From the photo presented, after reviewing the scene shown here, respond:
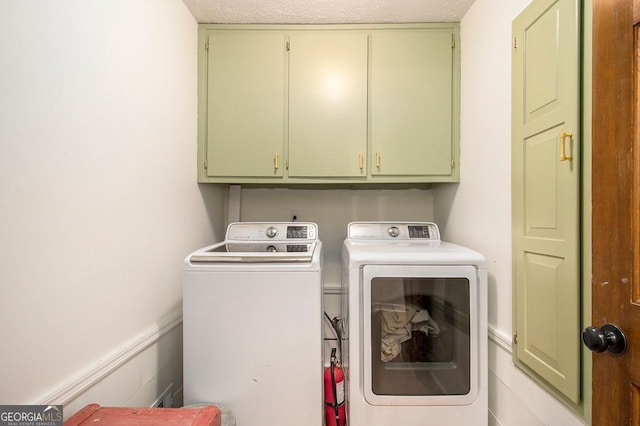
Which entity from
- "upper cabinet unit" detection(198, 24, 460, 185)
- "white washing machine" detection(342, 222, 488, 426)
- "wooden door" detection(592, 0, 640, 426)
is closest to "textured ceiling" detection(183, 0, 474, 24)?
"upper cabinet unit" detection(198, 24, 460, 185)

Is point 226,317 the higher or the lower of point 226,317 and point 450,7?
the lower

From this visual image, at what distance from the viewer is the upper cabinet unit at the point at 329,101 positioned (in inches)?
70.6

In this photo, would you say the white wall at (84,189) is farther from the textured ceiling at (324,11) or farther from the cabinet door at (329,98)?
the cabinet door at (329,98)

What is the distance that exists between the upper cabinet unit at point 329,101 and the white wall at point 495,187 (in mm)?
181

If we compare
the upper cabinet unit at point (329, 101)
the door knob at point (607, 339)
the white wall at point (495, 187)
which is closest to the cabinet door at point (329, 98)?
the upper cabinet unit at point (329, 101)

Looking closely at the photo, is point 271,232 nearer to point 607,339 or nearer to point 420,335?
point 420,335

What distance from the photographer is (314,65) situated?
1.80m

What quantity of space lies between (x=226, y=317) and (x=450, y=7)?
2.15 m

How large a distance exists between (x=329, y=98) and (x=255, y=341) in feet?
4.91

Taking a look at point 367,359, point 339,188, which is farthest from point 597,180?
point 339,188

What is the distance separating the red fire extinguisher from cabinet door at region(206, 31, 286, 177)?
4.37ft

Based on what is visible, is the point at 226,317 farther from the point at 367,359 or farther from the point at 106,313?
the point at 367,359

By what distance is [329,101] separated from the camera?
1.81 m

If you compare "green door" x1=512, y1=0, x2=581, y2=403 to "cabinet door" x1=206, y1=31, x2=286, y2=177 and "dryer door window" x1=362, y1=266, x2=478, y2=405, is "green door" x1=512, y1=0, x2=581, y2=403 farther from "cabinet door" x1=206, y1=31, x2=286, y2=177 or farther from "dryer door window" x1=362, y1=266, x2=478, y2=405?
"cabinet door" x1=206, y1=31, x2=286, y2=177
